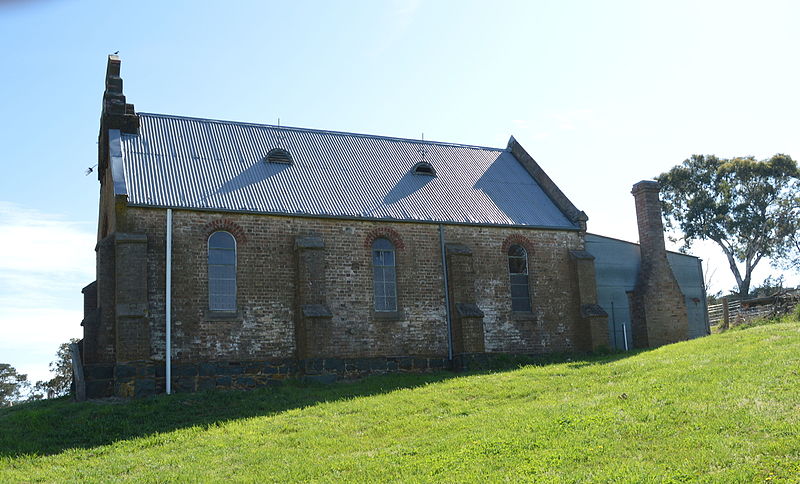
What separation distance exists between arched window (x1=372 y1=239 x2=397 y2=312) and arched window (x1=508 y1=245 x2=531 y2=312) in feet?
14.2

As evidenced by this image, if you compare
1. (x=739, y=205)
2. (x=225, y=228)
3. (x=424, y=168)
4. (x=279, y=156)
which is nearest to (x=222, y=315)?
(x=225, y=228)

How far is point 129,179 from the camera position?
21.6 metres

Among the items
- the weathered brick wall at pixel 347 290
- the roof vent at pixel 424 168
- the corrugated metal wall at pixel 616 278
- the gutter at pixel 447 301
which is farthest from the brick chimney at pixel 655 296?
the roof vent at pixel 424 168

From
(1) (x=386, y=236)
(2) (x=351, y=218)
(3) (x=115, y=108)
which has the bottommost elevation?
(1) (x=386, y=236)

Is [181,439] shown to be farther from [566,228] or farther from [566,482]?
[566,228]

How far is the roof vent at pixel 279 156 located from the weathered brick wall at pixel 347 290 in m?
3.16

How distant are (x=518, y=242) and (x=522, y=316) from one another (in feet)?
8.51

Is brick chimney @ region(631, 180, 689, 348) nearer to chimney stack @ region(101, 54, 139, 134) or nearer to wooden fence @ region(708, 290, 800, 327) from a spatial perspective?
wooden fence @ region(708, 290, 800, 327)

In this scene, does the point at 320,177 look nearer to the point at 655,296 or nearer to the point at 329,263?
the point at 329,263

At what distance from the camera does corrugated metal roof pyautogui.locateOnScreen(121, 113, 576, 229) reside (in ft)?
73.5

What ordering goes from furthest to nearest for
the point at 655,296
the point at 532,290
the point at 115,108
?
the point at 655,296 → the point at 532,290 → the point at 115,108

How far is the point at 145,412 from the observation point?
1688cm

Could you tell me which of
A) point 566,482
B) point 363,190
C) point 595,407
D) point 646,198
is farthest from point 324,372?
point 646,198

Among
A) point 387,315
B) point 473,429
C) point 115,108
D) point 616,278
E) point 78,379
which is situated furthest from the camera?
point 616,278
